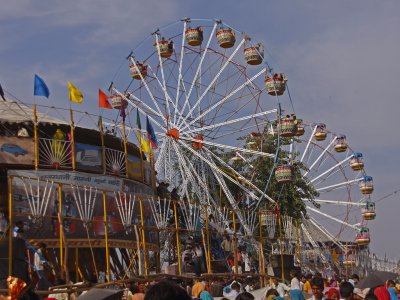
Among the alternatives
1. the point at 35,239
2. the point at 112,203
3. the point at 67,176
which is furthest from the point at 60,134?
the point at 35,239

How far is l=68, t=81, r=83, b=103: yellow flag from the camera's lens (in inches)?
986

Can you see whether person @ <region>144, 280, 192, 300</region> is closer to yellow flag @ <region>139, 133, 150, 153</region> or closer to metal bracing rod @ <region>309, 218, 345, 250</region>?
yellow flag @ <region>139, 133, 150, 153</region>

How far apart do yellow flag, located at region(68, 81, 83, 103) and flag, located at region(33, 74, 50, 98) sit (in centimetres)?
97

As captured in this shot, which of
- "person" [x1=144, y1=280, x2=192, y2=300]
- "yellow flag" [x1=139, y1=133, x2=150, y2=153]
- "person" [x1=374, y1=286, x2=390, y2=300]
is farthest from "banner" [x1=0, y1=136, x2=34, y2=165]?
"person" [x1=144, y1=280, x2=192, y2=300]

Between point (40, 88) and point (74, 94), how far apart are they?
55.7 inches

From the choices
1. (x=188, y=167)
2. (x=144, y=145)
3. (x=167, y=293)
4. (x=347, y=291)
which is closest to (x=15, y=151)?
(x=144, y=145)

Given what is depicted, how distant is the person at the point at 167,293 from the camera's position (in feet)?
13.4

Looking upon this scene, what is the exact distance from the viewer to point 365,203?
44.4 m

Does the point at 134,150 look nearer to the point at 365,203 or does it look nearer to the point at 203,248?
the point at 203,248

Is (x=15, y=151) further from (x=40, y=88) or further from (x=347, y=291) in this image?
(x=347, y=291)

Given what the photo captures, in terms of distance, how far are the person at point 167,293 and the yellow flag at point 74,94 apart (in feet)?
70.2

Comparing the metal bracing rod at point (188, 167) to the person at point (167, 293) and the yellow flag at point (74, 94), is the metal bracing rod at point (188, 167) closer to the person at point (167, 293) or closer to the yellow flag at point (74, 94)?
the yellow flag at point (74, 94)

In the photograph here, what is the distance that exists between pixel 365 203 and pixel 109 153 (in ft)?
74.4

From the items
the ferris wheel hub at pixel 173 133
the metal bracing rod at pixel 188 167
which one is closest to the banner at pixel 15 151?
the metal bracing rod at pixel 188 167
